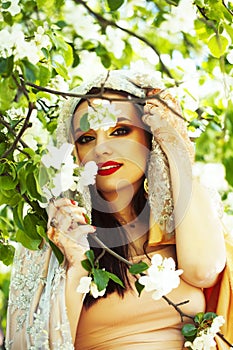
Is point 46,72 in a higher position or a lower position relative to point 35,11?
lower

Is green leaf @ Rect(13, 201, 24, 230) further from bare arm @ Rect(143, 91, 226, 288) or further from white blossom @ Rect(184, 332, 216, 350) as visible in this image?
white blossom @ Rect(184, 332, 216, 350)

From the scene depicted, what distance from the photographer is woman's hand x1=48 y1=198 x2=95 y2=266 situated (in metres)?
2.08

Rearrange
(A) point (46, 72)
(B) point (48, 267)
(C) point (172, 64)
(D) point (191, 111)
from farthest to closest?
(C) point (172, 64)
(D) point (191, 111)
(B) point (48, 267)
(A) point (46, 72)

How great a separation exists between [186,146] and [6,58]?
0.56m

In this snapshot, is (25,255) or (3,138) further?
(25,255)

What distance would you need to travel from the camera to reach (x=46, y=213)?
2123 millimetres

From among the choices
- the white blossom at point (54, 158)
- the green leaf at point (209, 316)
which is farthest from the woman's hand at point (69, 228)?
the green leaf at point (209, 316)

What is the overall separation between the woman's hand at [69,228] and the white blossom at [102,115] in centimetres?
20

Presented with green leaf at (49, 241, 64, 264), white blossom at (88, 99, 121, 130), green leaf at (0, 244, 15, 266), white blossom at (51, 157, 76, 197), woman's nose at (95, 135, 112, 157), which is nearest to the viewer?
white blossom at (51, 157, 76, 197)

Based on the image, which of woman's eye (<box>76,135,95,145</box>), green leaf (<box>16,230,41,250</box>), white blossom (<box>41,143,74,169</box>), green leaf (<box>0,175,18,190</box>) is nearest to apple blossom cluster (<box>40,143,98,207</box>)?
white blossom (<box>41,143,74,169</box>)

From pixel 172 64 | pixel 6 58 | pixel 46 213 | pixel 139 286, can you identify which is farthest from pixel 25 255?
pixel 172 64

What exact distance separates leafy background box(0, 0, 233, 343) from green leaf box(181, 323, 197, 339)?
1.13ft

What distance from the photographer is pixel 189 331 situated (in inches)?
82.7

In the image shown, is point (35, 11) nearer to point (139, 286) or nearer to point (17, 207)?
point (17, 207)
